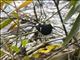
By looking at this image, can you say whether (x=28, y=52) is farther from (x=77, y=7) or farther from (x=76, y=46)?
(x=77, y=7)

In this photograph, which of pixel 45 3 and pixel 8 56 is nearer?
pixel 8 56

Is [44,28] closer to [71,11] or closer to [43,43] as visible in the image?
[43,43]

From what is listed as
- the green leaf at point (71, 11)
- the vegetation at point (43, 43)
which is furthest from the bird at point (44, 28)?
the green leaf at point (71, 11)

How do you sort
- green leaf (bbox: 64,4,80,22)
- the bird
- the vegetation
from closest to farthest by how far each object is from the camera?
green leaf (bbox: 64,4,80,22), the vegetation, the bird

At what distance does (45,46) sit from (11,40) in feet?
0.91

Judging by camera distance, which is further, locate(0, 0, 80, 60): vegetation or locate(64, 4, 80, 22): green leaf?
locate(0, 0, 80, 60): vegetation

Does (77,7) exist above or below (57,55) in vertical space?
above

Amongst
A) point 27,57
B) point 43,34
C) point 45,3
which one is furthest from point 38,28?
point 45,3

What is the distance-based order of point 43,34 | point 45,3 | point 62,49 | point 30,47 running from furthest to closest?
point 45,3
point 43,34
point 30,47
point 62,49

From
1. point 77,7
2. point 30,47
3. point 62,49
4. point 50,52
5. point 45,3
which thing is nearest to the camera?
point 77,7

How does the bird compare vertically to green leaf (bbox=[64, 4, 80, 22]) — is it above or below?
below

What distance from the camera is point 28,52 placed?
1690 millimetres

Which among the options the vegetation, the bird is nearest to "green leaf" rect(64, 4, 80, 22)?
the vegetation

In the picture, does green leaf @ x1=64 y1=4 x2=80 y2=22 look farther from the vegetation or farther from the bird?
the bird
